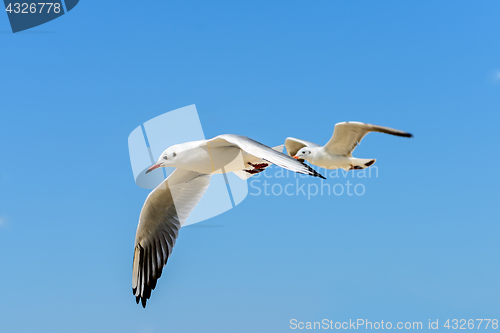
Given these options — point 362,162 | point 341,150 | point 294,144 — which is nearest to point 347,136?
point 341,150

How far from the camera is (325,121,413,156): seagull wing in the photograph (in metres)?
4.71

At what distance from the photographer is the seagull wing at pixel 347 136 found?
15.5 ft

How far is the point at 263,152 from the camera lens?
12.3 feet

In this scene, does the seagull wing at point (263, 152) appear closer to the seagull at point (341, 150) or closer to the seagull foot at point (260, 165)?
the seagull foot at point (260, 165)

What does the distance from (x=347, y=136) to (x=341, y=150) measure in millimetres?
193

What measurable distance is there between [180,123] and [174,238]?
1348 millimetres

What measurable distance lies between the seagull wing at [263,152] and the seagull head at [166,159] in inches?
19.1

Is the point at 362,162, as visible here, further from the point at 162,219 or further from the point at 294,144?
the point at 162,219

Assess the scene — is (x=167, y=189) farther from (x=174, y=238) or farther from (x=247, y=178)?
(x=247, y=178)

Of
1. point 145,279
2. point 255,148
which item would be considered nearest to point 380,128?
point 255,148

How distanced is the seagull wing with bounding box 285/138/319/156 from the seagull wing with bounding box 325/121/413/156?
0.48 meters

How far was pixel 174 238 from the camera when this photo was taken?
5465mm

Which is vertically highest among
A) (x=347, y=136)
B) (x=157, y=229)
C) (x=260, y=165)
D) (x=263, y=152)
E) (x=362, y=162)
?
(x=263, y=152)

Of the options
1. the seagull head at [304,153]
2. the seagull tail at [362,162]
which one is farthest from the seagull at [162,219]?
the seagull tail at [362,162]
